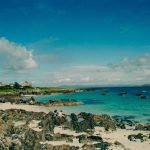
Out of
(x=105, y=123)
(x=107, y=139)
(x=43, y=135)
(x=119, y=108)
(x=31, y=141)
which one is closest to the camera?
(x=31, y=141)

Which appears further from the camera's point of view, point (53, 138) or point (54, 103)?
point (54, 103)

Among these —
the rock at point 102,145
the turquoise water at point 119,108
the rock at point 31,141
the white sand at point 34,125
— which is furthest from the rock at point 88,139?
the turquoise water at point 119,108

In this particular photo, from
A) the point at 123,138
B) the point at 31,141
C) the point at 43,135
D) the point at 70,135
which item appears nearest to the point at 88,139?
the point at 70,135

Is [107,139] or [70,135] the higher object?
[70,135]

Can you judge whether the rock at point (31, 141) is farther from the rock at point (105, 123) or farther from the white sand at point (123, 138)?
the rock at point (105, 123)

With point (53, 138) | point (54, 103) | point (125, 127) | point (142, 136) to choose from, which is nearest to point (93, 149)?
point (53, 138)

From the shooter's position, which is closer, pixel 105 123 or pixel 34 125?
pixel 105 123

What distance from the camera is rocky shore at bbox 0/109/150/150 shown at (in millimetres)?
29084

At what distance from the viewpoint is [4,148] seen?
26797mm

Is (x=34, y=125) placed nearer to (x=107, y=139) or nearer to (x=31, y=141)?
(x=107, y=139)

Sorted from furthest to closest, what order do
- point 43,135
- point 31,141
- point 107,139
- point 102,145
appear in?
1. point 107,139
2. point 43,135
3. point 102,145
4. point 31,141

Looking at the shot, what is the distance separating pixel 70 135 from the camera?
3556 centimetres

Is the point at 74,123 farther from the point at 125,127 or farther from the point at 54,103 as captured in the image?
the point at 54,103

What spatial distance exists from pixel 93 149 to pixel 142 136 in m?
9.88
